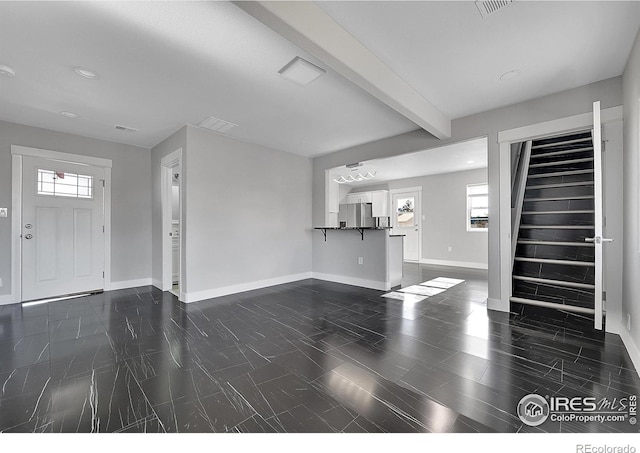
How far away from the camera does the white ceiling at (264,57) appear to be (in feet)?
6.30

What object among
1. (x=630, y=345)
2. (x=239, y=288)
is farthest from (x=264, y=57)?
(x=630, y=345)

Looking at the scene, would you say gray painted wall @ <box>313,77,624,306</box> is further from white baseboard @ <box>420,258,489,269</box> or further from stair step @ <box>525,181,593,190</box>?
white baseboard @ <box>420,258,489,269</box>

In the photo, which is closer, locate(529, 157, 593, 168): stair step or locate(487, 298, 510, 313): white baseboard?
locate(487, 298, 510, 313): white baseboard

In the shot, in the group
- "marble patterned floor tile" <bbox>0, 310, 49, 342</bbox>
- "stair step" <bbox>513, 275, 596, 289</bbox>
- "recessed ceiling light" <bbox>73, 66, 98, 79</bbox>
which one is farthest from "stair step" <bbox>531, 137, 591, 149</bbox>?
"marble patterned floor tile" <bbox>0, 310, 49, 342</bbox>

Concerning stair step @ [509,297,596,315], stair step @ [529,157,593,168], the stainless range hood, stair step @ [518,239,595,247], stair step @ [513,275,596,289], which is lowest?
stair step @ [509,297,596,315]

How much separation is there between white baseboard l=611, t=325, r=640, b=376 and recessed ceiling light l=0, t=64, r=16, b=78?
5622mm

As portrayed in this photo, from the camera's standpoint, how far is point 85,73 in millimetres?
2592

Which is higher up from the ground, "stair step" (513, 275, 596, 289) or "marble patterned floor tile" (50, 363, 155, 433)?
"stair step" (513, 275, 596, 289)

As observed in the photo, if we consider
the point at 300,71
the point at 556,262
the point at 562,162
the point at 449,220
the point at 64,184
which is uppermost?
the point at 300,71

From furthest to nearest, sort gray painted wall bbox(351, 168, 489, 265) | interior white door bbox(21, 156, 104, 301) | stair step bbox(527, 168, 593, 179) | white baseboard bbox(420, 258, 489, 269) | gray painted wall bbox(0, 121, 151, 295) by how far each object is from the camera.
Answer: gray painted wall bbox(351, 168, 489, 265), white baseboard bbox(420, 258, 489, 269), gray painted wall bbox(0, 121, 151, 295), interior white door bbox(21, 156, 104, 301), stair step bbox(527, 168, 593, 179)

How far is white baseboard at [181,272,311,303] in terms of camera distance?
3.95m

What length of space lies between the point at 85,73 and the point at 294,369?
126 inches

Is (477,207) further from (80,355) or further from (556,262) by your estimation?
(80,355)
